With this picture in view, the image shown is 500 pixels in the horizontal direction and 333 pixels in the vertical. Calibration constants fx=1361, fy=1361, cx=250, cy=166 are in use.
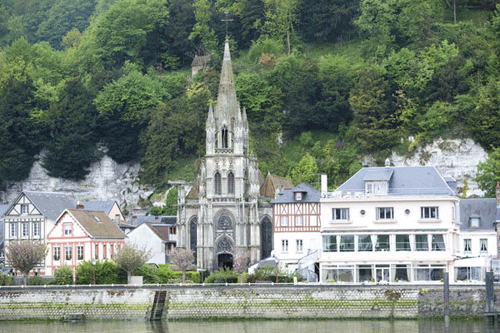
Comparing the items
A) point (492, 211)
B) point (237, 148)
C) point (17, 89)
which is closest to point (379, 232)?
point (492, 211)

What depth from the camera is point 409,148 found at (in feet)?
367

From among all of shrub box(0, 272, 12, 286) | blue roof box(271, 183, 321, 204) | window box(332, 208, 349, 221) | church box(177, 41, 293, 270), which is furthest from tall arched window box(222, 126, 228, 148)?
shrub box(0, 272, 12, 286)

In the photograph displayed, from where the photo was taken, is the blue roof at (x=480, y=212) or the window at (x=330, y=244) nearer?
the window at (x=330, y=244)

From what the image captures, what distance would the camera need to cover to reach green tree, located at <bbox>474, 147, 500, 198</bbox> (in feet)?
322

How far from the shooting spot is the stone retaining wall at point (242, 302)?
6981cm

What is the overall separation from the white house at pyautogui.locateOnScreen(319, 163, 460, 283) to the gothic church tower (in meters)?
23.0

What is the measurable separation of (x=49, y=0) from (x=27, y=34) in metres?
9.37

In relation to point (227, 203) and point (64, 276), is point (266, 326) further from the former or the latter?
point (227, 203)

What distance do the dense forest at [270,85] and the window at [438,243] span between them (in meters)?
31.4

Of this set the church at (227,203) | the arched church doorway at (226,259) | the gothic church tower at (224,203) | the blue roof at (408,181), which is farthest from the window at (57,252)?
the blue roof at (408,181)

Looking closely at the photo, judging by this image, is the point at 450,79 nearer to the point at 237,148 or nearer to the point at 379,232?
the point at 237,148

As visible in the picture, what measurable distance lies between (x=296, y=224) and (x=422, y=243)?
55.6 ft

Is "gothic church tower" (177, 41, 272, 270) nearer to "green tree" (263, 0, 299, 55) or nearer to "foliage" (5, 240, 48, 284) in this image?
"foliage" (5, 240, 48, 284)

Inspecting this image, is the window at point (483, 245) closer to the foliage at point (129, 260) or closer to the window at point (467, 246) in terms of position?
the window at point (467, 246)
